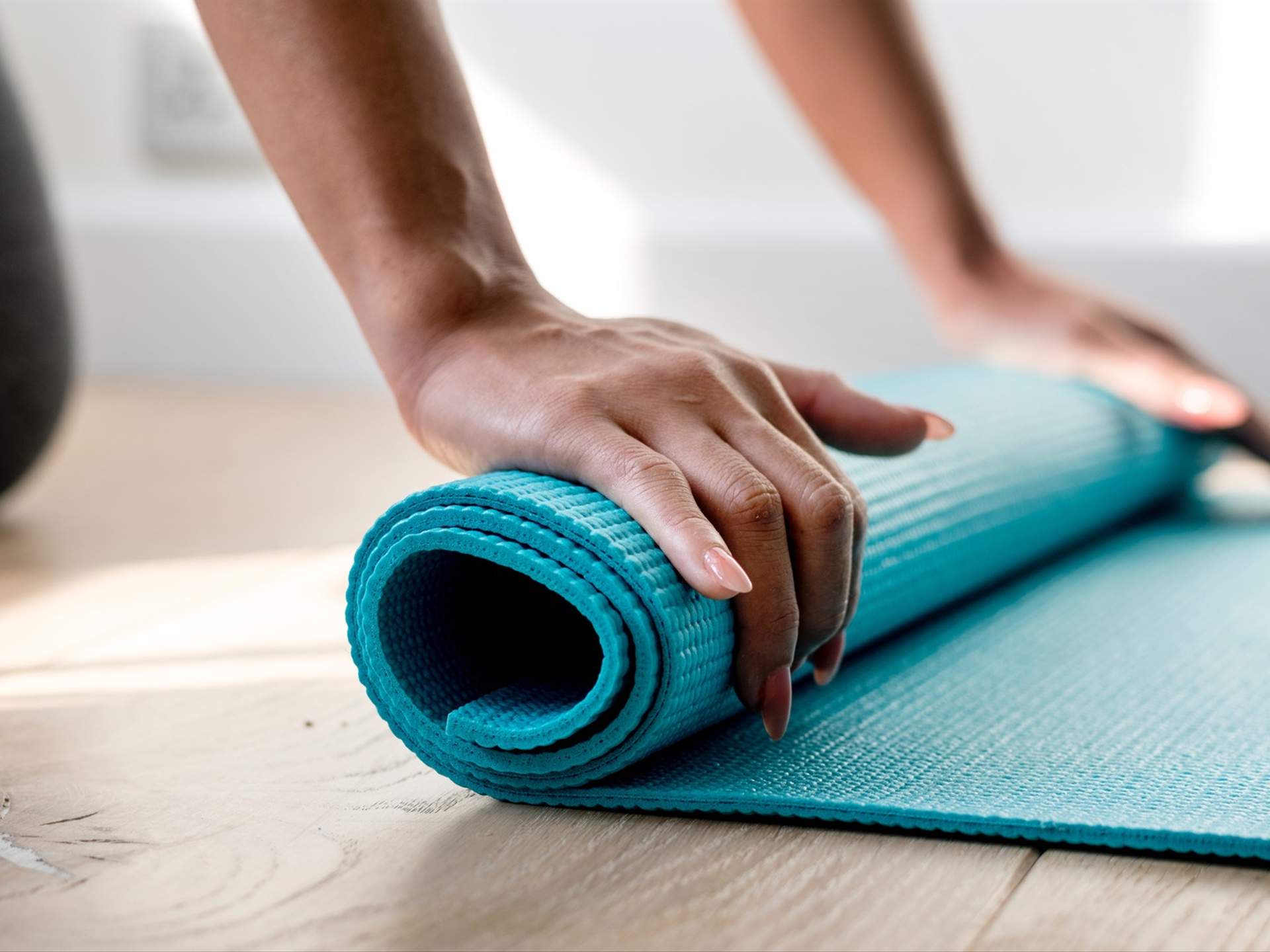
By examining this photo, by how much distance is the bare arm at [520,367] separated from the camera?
2.25ft

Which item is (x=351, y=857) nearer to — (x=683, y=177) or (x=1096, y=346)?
(x=1096, y=346)

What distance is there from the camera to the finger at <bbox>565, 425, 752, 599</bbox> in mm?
646

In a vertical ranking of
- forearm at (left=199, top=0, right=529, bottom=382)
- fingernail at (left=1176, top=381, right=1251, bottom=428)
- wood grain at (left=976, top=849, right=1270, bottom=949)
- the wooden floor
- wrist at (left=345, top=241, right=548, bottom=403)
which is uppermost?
forearm at (left=199, top=0, right=529, bottom=382)

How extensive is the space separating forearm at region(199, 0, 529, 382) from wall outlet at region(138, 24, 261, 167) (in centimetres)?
192

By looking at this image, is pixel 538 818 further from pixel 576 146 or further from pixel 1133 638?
pixel 576 146

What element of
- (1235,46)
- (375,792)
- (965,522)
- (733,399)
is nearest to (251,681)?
(375,792)

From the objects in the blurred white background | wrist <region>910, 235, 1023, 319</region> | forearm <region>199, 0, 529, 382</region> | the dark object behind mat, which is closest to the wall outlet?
the blurred white background

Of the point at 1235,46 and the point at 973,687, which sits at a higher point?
the point at 1235,46

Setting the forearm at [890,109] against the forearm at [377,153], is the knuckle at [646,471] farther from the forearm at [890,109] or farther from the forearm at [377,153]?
the forearm at [890,109]

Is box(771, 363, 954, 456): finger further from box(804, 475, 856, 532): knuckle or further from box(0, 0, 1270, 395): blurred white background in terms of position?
box(0, 0, 1270, 395): blurred white background

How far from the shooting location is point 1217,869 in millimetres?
605

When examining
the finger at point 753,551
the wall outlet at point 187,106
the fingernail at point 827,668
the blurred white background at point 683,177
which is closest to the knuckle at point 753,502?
the finger at point 753,551

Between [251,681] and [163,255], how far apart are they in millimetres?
1981

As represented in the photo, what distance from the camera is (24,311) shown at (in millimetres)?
1390
